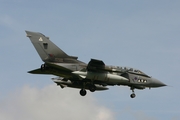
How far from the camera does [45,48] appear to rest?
56.7 metres

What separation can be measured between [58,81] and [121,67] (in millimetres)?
7636

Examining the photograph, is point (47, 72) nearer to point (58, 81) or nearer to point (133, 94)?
point (58, 81)

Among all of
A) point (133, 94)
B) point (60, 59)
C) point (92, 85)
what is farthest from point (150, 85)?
point (60, 59)

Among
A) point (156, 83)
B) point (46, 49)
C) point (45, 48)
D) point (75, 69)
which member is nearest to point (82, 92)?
point (75, 69)

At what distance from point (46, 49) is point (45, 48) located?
14 cm

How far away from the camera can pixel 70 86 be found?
6244cm

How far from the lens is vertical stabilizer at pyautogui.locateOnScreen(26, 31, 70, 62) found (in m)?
56.5

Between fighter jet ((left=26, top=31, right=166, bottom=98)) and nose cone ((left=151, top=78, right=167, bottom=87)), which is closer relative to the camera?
fighter jet ((left=26, top=31, right=166, bottom=98))

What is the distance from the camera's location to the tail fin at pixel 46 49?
56500 mm

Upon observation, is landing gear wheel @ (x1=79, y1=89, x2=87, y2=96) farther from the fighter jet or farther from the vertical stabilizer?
the vertical stabilizer

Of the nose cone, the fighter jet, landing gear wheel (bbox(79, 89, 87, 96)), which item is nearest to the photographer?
the fighter jet

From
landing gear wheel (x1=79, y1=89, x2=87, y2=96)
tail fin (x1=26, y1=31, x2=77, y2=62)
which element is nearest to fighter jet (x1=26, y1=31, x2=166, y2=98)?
tail fin (x1=26, y1=31, x2=77, y2=62)

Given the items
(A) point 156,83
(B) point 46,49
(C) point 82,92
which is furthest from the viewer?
(C) point 82,92

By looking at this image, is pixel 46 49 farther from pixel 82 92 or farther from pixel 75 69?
pixel 82 92
